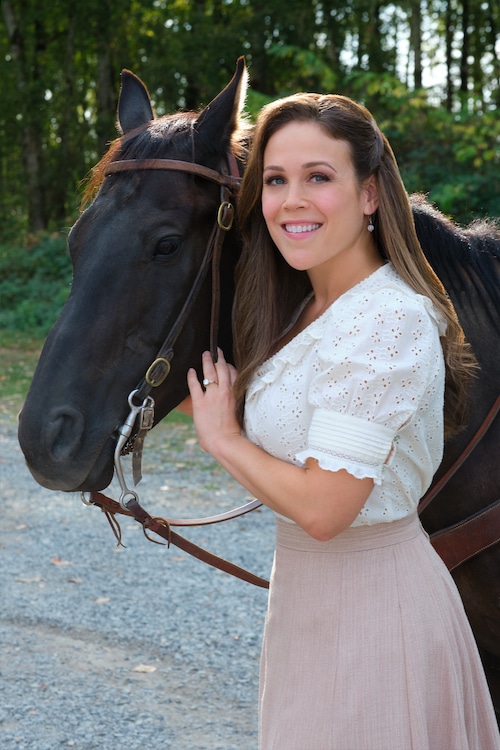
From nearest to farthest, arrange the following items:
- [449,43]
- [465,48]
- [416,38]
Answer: [416,38] < [465,48] < [449,43]

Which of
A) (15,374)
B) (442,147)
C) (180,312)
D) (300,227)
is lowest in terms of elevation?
(15,374)

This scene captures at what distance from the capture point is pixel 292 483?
158 cm

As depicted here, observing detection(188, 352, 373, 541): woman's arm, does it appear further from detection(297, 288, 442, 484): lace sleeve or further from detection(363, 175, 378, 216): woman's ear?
detection(363, 175, 378, 216): woman's ear

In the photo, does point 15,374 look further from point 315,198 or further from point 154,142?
point 315,198

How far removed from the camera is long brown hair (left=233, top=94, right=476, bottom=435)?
1708 millimetres

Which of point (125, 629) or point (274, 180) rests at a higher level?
point (274, 180)

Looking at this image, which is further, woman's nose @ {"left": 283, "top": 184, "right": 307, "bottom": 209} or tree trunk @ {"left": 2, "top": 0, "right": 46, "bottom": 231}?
tree trunk @ {"left": 2, "top": 0, "right": 46, "bottom": 231}

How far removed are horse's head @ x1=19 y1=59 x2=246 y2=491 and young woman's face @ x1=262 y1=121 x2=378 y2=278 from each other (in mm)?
307

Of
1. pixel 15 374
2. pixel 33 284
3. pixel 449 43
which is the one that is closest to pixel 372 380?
pixel 15 374

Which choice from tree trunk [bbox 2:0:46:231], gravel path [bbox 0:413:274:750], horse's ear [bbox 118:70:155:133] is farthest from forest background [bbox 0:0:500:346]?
horse's ear [bbox 118:70:155:133]

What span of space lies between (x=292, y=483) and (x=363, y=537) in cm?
23

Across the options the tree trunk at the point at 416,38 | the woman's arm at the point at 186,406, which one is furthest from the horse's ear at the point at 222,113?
the tree trunk at the point at 416,38

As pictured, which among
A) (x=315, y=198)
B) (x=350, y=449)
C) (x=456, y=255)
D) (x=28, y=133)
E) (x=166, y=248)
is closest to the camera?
(x=350, y=449)

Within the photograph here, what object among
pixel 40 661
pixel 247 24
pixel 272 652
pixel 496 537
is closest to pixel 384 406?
pixel 272 652
